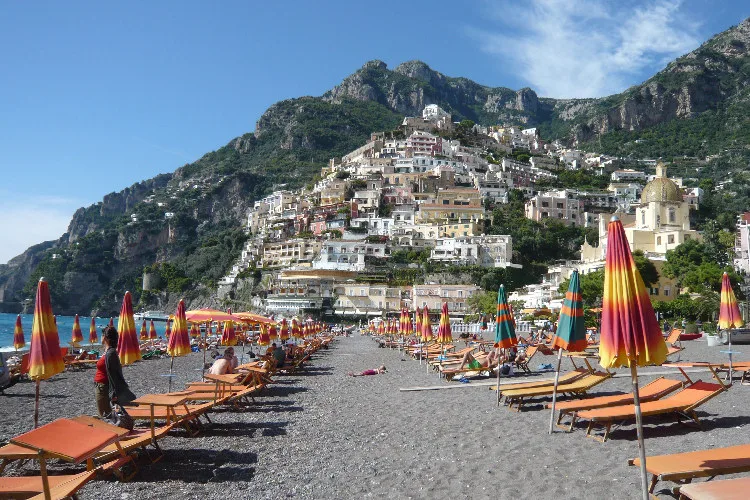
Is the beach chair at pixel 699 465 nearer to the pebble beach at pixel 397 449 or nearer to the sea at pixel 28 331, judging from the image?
the pebble beach at pixel 397 449

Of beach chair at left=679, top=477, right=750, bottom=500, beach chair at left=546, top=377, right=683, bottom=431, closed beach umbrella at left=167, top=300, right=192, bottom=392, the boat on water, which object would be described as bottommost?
the boat on water

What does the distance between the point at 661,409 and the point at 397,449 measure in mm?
3466

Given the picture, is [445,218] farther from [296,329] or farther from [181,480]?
[181,480]

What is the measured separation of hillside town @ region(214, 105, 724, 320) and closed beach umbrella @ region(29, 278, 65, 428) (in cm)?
4641

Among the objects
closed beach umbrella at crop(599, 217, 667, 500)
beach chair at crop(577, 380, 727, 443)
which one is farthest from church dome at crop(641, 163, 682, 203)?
closed beach umbrella at crop(599, 217, 667, 500)

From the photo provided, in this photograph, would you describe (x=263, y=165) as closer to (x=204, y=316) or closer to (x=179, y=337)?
(x=204, y=316)

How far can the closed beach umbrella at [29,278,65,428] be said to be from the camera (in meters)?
6.13

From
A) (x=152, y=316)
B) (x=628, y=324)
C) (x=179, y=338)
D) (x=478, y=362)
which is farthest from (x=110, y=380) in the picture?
(x=152, y=316)

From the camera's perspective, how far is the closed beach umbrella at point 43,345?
6.13 meters

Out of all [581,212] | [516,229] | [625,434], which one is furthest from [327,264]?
[625,434]

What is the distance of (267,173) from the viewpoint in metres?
146

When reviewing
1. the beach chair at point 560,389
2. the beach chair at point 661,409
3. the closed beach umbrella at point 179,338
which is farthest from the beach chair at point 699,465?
the closed beach umbrella at point 179,338

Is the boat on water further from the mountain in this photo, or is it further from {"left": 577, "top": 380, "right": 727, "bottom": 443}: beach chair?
{"left": 577, "top": 380, "right": 727, "bottom": 443}: beach chair

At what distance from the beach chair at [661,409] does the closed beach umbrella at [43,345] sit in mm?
6412
